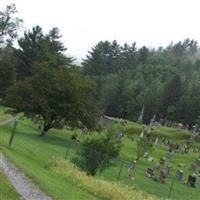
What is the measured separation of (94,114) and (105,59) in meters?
90.4

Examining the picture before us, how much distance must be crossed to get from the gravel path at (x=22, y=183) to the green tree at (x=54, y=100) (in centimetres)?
2641

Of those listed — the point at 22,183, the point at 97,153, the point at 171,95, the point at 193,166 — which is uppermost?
the point at 171,95

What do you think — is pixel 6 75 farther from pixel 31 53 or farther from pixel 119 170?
pixel 119 170

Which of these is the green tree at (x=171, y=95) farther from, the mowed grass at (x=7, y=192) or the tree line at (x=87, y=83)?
the mowed grass at (x=7, y=192)

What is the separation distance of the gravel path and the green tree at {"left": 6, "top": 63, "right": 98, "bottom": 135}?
26.4 metres

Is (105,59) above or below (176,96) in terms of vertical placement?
above

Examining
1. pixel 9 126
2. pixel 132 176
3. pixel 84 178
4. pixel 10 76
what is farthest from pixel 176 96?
pixel 84 178

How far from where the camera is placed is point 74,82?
50062 mm

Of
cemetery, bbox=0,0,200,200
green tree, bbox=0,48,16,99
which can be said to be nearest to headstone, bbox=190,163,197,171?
cemetery, bbox=0,0,200,200

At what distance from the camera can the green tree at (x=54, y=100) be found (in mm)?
48188

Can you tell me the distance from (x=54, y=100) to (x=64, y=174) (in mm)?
25800

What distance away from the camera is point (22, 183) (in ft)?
57.7

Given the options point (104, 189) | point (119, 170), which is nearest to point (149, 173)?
point (119, 170)

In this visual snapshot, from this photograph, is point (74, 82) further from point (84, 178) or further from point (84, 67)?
point (84, 67)
